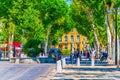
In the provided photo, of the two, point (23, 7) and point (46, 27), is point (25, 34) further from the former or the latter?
point (46, 27)

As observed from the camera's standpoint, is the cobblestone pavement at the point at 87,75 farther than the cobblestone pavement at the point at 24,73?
No

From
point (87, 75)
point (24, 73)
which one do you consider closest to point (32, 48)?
point (24, 73)

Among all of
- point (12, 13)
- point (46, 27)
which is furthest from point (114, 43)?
point (46, 27)

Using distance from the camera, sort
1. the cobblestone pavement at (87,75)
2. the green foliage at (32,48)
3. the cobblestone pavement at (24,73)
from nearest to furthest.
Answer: the cobblestone pavement at (87,75) → the cobblestone pavement at (24,73) → the green foliage at (32,48)

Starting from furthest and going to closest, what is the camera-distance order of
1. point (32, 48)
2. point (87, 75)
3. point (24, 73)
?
point (32, 48)
point (24, 73)
point (87, 75)

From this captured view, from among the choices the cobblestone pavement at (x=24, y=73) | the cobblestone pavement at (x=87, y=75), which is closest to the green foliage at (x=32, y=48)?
the cobblestone pavement at (x=24, y=73)

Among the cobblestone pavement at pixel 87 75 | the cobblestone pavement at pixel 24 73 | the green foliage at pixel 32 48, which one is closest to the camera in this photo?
the cobblestone pavement at pixel 87 75

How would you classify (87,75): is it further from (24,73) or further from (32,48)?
(32,48)

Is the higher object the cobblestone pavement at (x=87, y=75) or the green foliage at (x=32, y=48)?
the green foliage at (x=32, y=48)

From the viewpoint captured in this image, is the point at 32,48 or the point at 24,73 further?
the point at 32,48

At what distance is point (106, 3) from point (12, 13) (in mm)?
20128

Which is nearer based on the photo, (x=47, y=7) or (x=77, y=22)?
(x=47, y=7)

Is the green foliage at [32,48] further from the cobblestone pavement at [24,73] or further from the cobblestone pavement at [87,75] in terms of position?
the cobblestone pavement at [87,75]

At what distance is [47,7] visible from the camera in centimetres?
6588
